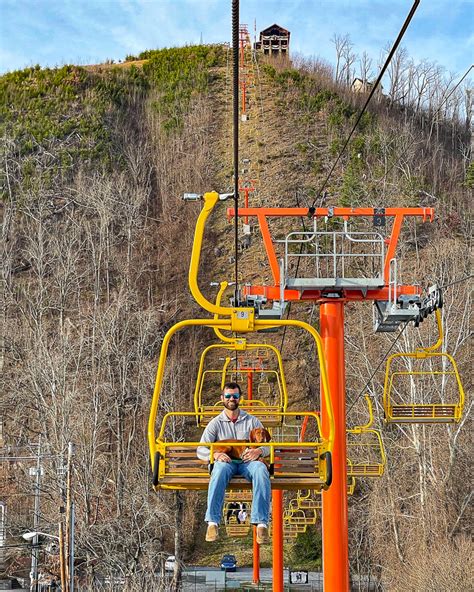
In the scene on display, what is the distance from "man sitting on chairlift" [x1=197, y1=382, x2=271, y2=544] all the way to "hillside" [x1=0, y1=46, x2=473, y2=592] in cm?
928

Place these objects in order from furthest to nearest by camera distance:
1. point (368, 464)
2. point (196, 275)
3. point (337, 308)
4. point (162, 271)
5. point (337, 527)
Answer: point (162, 271), point (368, 464), point (337, 308), point (337, 527), point (196, 275)

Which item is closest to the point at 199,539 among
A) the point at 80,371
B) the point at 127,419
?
the point at 127,419

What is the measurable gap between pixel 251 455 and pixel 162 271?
2988 cm

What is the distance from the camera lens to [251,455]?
17.8ft

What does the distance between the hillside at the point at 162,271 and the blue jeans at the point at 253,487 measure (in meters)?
9.72

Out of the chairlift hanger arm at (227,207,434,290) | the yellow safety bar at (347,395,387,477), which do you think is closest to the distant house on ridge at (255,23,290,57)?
the yellow safety bar at (347,395,387,477)

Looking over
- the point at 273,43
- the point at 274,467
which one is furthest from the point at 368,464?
the point at 273,43

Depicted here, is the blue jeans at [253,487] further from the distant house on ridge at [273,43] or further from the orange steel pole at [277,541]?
the distant house on ridge at [273,43]

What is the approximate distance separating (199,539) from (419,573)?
12576 mm

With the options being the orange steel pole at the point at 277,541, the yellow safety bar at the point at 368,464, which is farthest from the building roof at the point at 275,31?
the orange steel pole at the point at 277,541

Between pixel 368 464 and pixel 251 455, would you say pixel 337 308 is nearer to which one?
pixel 251 455

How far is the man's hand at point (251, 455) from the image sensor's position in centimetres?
541

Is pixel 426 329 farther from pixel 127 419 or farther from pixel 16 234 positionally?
pixel 16 234

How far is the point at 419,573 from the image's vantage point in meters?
15.2
